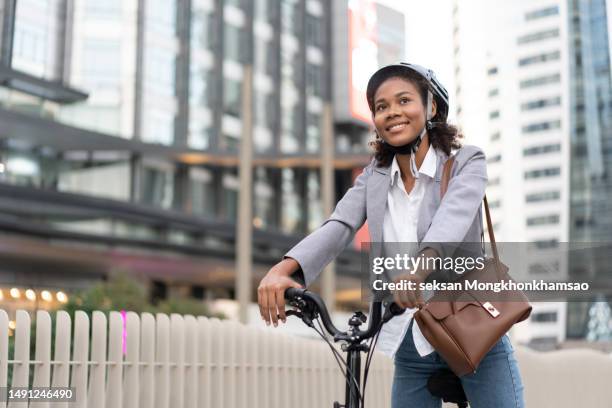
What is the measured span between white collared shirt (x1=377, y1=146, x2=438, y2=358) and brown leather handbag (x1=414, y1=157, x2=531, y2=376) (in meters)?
0.17

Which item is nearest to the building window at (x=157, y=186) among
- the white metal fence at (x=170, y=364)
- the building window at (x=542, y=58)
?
the building window at (x=542, y=58)

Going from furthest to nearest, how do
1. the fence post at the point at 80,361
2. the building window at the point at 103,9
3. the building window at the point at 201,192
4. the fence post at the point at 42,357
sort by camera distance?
the building window at the point at 201,192 < the building window at the point at 103,9 < the fence post at the point at 80,361 < the fence post at the point at 42,357

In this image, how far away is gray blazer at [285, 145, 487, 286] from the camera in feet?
6.62

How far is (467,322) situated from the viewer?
199 centimetres

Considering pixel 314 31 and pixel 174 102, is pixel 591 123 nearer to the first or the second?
pixel 174 102

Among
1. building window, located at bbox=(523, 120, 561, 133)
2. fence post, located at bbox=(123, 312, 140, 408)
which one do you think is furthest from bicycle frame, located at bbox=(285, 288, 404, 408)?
building window, located at bbox=(523, 120, 561, 133)

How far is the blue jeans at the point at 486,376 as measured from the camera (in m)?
2.12

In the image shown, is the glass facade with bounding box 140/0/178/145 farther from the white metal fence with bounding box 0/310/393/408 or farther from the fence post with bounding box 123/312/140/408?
the fence post with bounding box 123/312/140/408

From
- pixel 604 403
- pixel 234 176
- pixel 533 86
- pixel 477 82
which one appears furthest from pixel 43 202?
pixel 604 403

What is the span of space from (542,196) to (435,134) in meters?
19.7

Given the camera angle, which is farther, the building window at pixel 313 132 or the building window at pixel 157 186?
the building window at pixel 313 132

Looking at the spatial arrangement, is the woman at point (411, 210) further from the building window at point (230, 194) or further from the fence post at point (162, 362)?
the building window at point (230, 194)

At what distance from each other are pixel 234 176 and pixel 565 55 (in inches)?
939

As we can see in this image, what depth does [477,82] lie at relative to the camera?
38.5 feet
